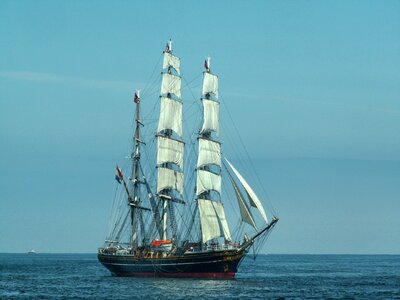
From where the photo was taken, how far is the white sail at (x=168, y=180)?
436 ft

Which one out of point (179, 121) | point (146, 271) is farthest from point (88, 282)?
point (179, 121)

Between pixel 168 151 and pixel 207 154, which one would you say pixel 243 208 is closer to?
pixel 207 154

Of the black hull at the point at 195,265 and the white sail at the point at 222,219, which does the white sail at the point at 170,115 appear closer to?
the white sail at the point at 222,219

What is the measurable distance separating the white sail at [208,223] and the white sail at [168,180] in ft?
30.9

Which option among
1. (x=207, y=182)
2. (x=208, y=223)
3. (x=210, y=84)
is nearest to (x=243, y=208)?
(x=208, y=223)

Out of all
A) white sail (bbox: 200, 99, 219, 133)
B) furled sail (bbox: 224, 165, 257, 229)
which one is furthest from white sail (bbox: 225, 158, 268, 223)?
white sail (bbox: 200, 99, 219, 133)

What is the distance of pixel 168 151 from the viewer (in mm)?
133000

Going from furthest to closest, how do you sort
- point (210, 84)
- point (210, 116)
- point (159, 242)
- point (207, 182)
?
point (159, 242), point (210, 84), point (210, 116), point (207, 182)

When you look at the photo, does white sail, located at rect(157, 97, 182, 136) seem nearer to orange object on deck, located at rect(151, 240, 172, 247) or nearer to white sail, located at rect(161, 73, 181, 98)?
white sail, located at rect(161, 73, 181, 98)

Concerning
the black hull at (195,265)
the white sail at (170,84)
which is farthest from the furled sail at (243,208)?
the white sail at (170,84)

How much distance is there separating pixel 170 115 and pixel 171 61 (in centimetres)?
879

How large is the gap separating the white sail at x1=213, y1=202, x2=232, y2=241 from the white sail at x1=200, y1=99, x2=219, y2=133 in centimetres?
1110

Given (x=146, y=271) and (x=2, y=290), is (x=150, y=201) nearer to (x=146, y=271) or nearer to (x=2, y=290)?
(x=146, y=271)

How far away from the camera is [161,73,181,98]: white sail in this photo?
134250 millimetres
